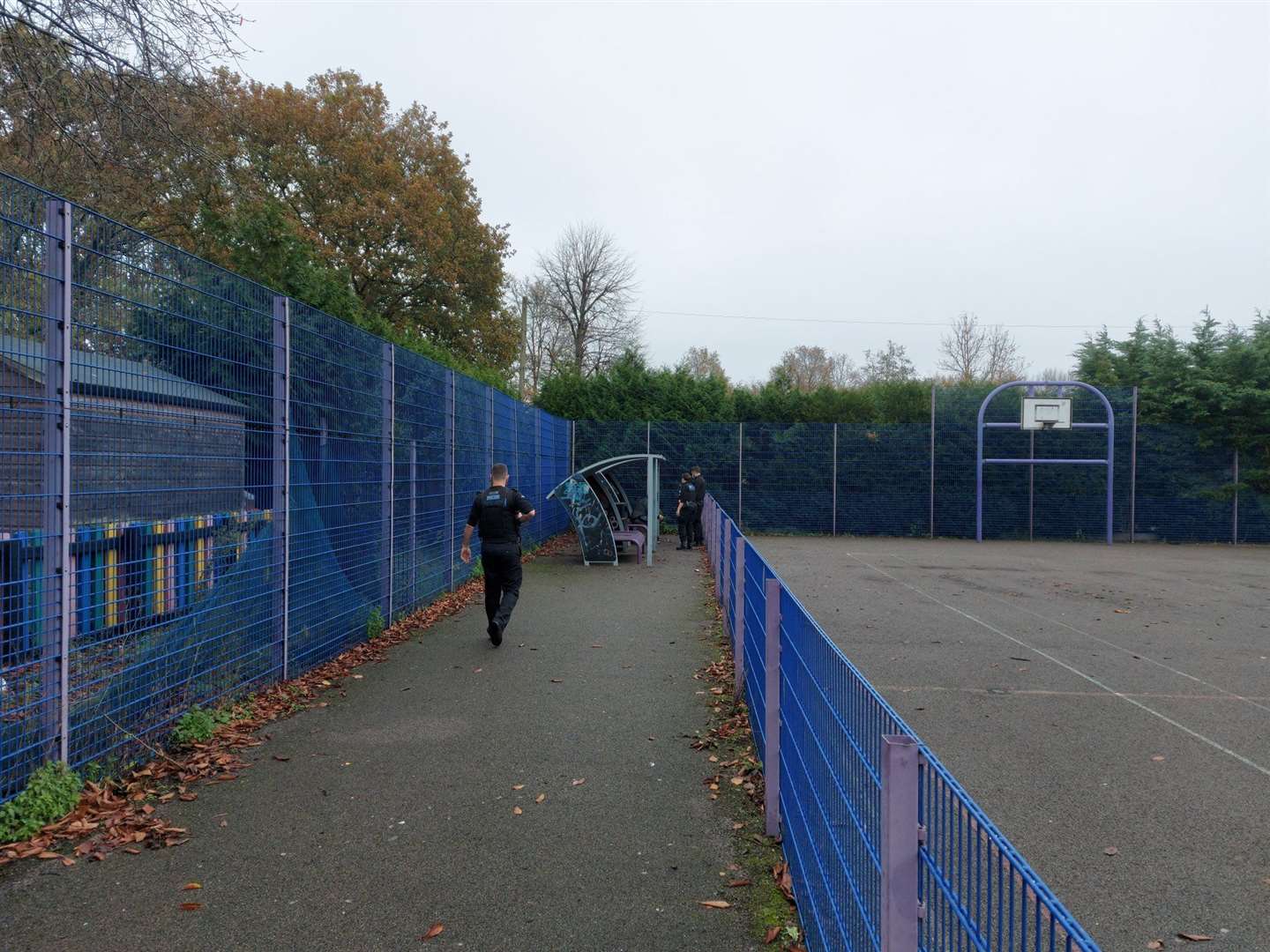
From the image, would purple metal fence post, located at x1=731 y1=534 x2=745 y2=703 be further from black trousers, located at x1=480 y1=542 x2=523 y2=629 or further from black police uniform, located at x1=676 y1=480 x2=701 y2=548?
black police uniform, located at x1=676 y1=480 x2=701 y2=548

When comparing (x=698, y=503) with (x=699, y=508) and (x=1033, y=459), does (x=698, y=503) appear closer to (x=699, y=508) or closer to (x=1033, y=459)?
(x=699, y=508)

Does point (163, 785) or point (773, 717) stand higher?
point (773, 717)

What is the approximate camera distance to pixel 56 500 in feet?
14.0

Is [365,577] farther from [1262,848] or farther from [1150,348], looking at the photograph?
[1150,348]

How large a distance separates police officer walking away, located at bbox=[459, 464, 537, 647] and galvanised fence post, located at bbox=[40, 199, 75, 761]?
14.5ft

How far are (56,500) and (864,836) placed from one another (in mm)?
3926

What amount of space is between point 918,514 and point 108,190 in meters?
19.4

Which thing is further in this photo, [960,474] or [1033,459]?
[960,474]

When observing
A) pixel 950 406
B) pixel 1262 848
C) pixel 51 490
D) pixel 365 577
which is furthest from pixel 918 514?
pixel 51 490

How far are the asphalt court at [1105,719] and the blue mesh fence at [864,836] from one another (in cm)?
72

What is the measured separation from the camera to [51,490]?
4.26 m

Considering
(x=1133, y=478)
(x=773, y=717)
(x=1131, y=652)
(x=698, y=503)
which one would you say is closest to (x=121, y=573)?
(x=773, y=717)

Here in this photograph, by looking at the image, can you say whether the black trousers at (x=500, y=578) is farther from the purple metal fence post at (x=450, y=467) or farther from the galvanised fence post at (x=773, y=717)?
the galvanised fence post at (x=773, y=717)

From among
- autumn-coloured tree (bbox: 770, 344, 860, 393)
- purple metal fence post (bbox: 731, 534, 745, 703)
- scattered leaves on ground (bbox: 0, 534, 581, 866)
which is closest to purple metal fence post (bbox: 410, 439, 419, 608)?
scattered leaves on ground (bbox: 0, 534, 581, 866)
